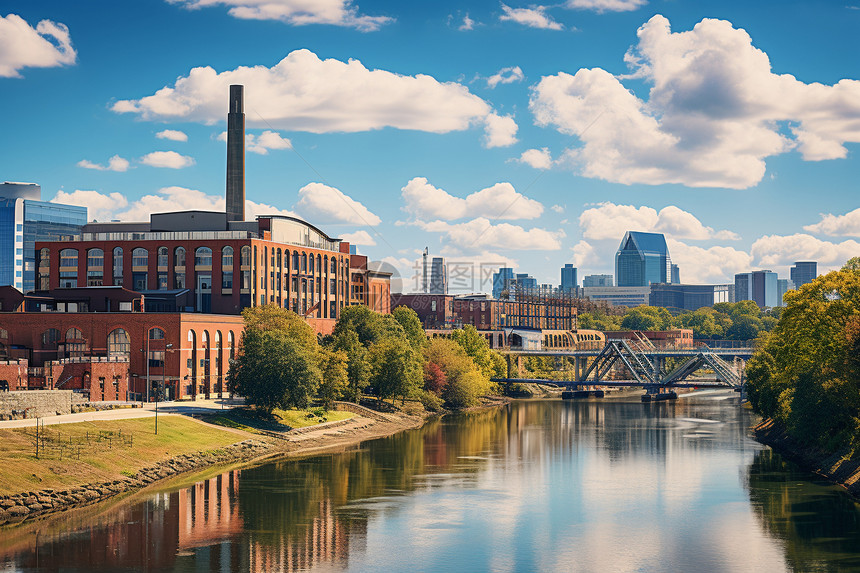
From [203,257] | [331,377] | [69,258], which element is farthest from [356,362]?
[69,258]

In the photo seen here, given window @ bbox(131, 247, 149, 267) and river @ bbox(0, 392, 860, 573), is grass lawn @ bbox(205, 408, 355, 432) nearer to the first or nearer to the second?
river @ bbox(0, 392, 860, 573)

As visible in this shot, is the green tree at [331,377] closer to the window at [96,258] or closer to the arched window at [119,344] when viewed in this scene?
the arched window at [119,344]

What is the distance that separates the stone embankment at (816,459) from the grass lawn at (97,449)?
5572cm

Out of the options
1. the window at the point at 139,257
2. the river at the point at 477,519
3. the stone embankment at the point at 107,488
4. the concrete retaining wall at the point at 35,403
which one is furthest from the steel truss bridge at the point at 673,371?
the concrete retaining wall at the point at 35,403

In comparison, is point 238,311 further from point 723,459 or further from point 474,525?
point 474,525

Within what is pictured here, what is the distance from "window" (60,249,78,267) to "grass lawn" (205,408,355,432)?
60096 mm

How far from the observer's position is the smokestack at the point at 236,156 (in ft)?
537

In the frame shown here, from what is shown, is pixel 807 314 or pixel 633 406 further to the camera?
pixel 633 406

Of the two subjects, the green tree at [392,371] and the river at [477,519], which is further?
the green tree at [392,371]

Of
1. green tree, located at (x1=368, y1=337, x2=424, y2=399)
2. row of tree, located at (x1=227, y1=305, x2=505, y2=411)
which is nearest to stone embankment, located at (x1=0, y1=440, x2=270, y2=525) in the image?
row of tree, located at (x1=227, y1=305, x2=505, y2=411)

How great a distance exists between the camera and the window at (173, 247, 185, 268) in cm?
15375

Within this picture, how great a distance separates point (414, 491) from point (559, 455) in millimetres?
28013

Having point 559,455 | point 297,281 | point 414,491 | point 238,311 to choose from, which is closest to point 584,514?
point 414,491

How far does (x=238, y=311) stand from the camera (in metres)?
151
